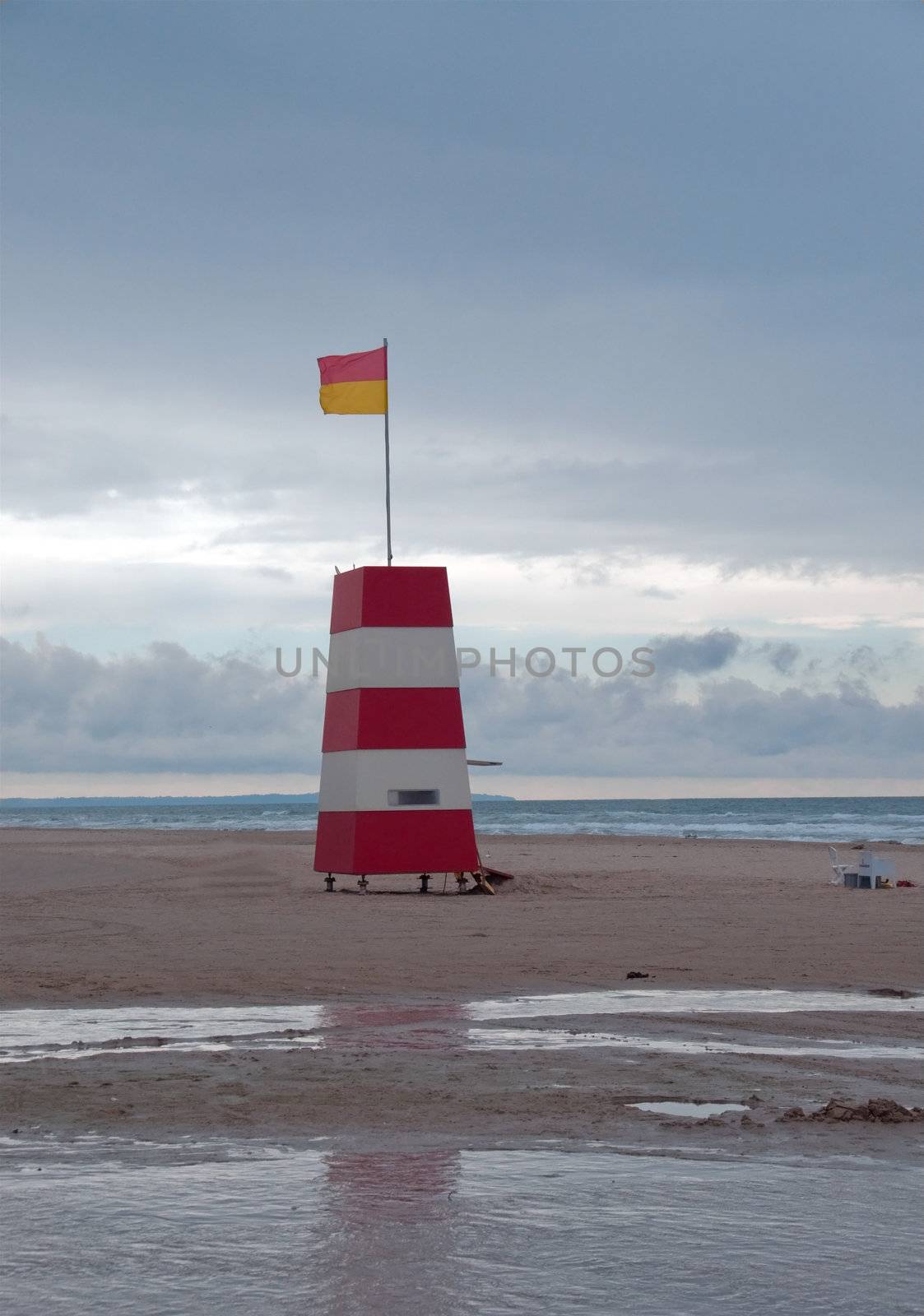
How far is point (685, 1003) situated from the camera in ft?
30.5

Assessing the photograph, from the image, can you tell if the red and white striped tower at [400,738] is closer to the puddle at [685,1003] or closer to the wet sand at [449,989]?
the wet sand at [449,989]

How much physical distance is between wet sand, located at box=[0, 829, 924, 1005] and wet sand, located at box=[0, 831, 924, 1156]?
1.9 inches

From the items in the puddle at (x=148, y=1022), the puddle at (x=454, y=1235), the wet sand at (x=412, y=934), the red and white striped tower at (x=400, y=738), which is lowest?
the wet sand at (x=412, y=934)

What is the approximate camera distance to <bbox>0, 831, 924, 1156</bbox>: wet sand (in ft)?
18.9

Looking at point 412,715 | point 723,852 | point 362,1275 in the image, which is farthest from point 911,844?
point 362,1275

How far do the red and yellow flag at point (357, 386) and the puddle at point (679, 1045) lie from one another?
1393 cm

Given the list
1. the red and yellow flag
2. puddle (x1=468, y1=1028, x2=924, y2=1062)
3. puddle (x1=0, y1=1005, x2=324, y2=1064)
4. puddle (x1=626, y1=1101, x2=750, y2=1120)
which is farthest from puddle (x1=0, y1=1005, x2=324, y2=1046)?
the red and yellow flag

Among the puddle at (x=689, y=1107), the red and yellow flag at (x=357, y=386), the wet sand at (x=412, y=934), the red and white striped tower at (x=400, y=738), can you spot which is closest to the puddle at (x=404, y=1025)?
the wet sand at (x=412, y=934)

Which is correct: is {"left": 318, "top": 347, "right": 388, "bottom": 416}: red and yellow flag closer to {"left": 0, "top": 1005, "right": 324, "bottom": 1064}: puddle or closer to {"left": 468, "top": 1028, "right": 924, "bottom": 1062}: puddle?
{"left": 0, "top": 1005, "right": 324, "bottom": 1064}: puddle

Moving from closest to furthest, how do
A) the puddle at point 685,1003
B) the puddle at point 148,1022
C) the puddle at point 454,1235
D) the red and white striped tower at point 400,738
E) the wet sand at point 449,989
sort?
the puddle at point 454,1235 < the wet sand at point 449,989 < the puddle at point 148,1022 < the puddle at point 685,1003 < the red and white striped tower at point 400,738

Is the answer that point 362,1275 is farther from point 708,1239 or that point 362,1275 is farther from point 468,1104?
point 468,1104

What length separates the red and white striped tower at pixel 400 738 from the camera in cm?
1833

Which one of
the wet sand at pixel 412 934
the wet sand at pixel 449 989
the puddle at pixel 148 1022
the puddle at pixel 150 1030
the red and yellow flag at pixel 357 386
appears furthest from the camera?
the red and yellow flag at pixel 357 386

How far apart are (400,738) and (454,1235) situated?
14248 millimetres
